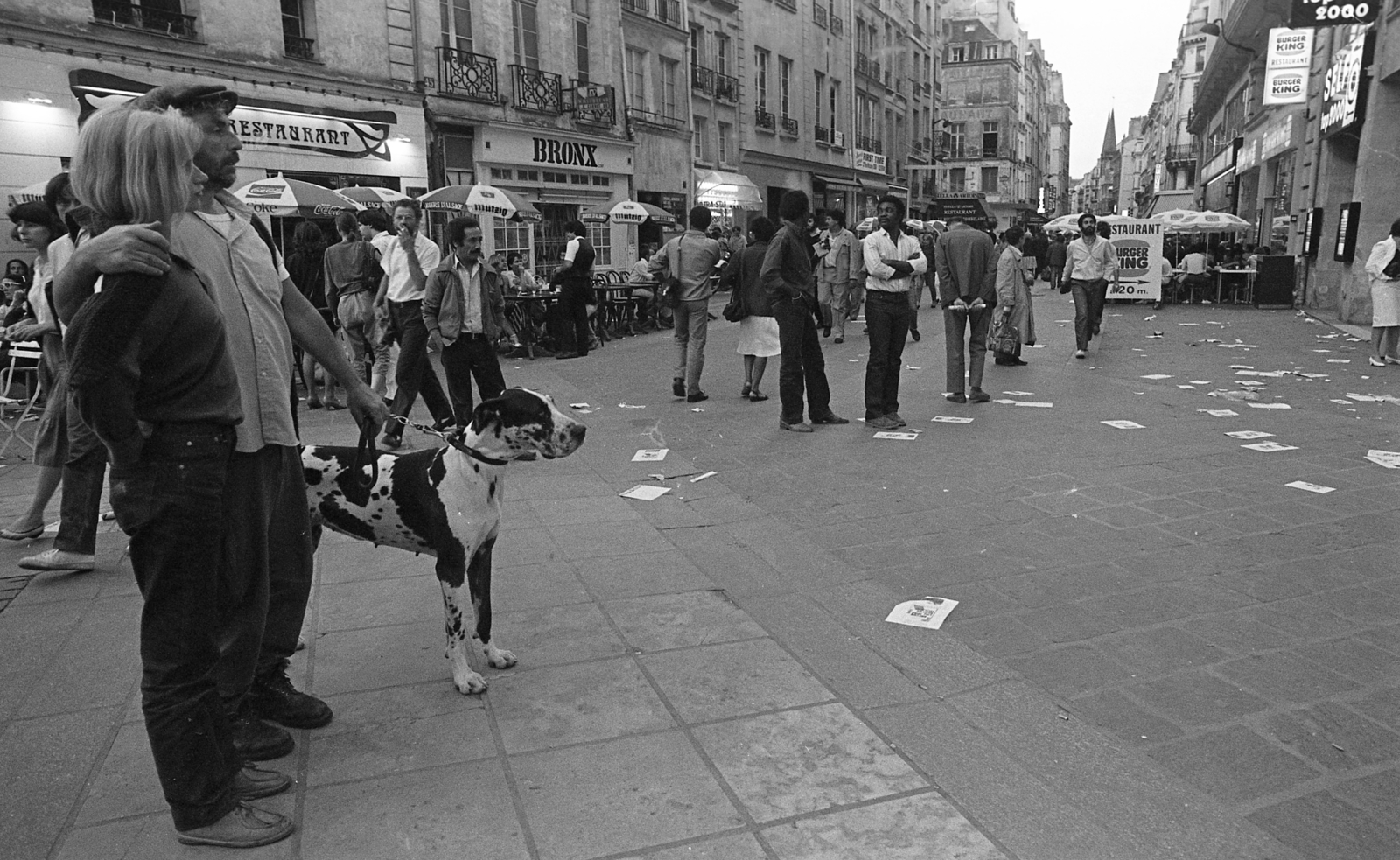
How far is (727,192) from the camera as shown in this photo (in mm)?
28781

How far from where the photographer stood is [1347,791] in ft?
9.06

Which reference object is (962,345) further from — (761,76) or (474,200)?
(761,76)

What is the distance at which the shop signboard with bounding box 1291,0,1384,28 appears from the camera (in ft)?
49.2

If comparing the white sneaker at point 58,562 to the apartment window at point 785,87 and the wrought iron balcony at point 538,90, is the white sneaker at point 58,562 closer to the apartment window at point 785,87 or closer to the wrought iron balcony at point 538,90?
the wrought iron balcony at point 538,90

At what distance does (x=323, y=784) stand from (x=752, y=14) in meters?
34.1

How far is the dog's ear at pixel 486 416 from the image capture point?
3.30 meters

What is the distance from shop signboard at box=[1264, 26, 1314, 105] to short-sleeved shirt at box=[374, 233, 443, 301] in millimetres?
18869

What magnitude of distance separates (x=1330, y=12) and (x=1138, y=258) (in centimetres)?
728

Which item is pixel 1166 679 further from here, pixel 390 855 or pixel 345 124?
pixel 345 124

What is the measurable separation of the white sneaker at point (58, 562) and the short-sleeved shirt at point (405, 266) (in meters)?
3.67

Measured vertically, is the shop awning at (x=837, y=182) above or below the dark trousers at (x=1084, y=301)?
above

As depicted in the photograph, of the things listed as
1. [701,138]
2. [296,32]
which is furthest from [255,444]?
[701,138]

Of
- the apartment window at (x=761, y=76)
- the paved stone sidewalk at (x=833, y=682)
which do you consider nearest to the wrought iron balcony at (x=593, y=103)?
the apartment window at (x=761, y=76)

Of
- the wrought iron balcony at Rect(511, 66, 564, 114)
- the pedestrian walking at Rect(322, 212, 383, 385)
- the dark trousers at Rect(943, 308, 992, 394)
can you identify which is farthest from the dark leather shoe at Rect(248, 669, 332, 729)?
the wrought iron balcony at Rect(511, 66, 564, 114)
